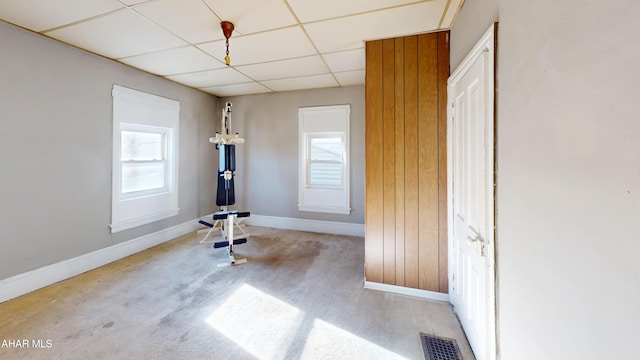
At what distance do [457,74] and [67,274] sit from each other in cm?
455

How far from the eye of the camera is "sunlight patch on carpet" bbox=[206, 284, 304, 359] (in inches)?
70.9

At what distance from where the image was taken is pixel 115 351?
1745 millimetres

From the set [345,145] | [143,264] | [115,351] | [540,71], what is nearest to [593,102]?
[540,71]

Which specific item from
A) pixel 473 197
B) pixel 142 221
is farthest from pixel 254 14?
pixel 142 221

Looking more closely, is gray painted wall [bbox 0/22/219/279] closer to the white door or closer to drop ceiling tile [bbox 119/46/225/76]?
drop ceiling tile [bbox 119/46/225/76]

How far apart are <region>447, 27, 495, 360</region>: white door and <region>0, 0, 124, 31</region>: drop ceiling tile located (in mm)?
2891

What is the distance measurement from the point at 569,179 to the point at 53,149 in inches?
167

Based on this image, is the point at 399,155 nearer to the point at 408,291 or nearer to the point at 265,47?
the point at 408,291

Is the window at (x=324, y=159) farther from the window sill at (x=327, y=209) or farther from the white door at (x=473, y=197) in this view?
the white door at (x=473, y=197)

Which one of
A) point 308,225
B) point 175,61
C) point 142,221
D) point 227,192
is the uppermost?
point 175,61

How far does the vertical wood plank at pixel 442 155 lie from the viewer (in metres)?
2.34

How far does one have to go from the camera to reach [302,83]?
4234mm

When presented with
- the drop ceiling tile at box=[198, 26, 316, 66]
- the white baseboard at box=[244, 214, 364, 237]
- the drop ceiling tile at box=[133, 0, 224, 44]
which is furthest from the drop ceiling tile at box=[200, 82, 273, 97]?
the white baseboard at box=[244, 214, 364, 237]

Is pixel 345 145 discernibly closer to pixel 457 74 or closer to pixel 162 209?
pixel 457 74
